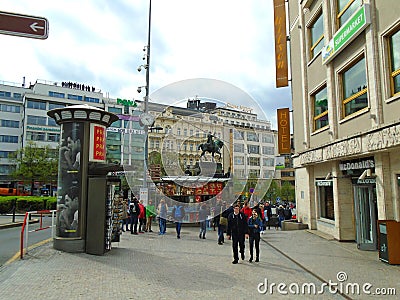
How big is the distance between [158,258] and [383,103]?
814 cm

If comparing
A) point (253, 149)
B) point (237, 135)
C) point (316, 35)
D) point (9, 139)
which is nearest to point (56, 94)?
point (9, 139)

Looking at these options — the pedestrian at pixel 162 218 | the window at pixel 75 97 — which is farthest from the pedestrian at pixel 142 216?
the window at pixel 75 97

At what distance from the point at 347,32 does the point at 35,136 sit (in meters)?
59.7

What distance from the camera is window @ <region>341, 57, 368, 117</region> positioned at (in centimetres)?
1227

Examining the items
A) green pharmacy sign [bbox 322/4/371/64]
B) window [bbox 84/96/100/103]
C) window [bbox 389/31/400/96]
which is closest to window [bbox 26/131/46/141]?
window [bbox 84/96/100/103]

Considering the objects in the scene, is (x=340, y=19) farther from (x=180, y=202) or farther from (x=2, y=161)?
(x=2, y=161)

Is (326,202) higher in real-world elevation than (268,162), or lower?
lower

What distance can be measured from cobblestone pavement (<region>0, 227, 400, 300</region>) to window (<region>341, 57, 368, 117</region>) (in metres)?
5.04

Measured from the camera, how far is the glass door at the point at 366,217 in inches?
458

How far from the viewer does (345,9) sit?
44.3 feet

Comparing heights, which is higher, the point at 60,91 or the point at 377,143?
the point at 60,91

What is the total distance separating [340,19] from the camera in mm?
14062

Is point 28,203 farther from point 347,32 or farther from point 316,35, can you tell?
point 347,32

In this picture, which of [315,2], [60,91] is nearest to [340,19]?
[315,2]
